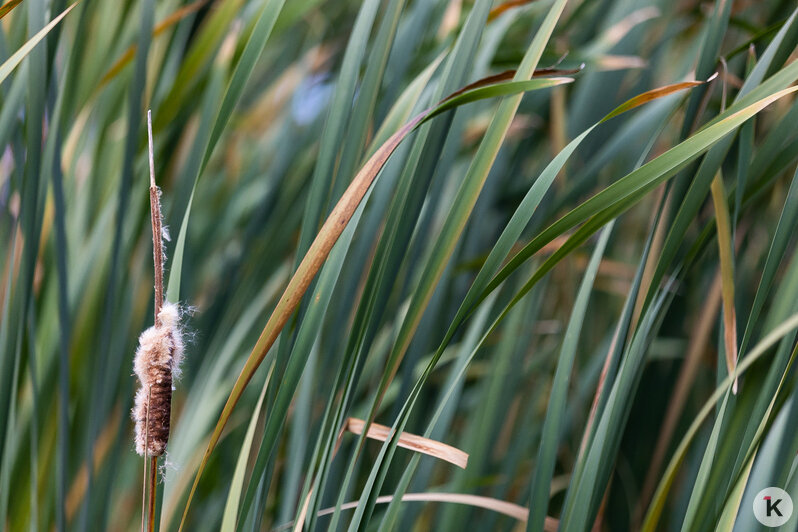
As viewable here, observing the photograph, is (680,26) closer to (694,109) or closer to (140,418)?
(694,109)

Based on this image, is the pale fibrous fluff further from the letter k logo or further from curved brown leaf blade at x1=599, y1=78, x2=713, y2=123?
the letter k logo

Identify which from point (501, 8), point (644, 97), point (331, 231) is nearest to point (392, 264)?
point (331, 231)

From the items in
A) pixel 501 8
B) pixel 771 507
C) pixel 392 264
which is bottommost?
pixel 771 507

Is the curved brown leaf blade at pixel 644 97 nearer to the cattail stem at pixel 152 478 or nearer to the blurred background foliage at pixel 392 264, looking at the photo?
the blurred background foliage at pixel 392 264

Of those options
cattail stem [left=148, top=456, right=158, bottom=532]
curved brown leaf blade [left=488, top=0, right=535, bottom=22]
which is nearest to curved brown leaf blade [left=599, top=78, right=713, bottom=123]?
curved brown leaf blade [left=488, top=0, right=535, bottom=22]

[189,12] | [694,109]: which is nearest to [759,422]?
[694,109]

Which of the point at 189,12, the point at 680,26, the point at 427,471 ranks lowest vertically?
the point at 427,471

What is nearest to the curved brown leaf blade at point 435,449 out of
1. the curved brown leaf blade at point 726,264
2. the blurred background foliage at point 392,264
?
the blurred background foliage at point 392,264

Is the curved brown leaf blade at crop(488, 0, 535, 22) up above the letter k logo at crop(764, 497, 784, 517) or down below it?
above

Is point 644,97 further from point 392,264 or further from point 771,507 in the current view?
point 771,507
